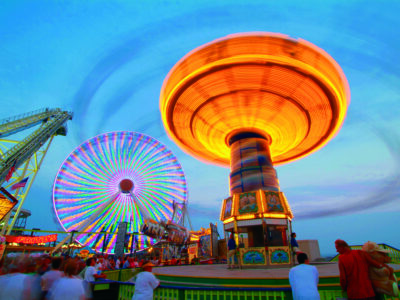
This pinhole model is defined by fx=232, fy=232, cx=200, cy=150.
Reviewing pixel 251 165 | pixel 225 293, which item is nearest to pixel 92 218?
pixel 251 165

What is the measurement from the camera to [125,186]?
3077 cm

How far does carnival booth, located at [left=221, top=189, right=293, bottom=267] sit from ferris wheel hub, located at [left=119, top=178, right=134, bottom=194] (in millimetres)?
18922

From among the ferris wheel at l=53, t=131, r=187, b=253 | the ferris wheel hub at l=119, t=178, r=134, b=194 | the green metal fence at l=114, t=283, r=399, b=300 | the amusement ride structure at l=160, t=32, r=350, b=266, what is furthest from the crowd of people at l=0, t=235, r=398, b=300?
the ferris wheel hub at l=119, t=178, r=134, b=194

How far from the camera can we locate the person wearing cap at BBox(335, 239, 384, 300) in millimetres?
3365

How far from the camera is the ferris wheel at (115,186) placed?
88.4 ft

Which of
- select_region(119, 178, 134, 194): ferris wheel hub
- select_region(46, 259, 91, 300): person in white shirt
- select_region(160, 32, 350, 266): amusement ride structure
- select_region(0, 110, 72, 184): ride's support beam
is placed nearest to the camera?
select_region(46, 259, 91, 300): person in white shirt

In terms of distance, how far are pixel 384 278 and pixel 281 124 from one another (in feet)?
51.7

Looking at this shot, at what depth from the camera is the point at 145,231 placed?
2452 cm

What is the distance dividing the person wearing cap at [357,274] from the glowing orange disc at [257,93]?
12.3 meters

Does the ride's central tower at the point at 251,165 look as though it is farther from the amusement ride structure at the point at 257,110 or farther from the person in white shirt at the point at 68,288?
the person in white shirt at the point at 68,288

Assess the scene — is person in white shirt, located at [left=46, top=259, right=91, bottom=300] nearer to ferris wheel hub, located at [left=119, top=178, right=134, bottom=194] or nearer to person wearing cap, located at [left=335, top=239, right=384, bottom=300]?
person wearing cap, located at [left=335, top=239, right=384, bottom=300]

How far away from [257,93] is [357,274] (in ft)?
46.0

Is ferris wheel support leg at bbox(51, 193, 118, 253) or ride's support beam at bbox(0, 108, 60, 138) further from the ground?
ride's support beam at bbox(0, 108, 60, 138)

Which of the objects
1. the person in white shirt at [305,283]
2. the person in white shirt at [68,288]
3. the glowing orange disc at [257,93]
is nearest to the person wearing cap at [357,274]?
the person in white shirt at [305,283]
